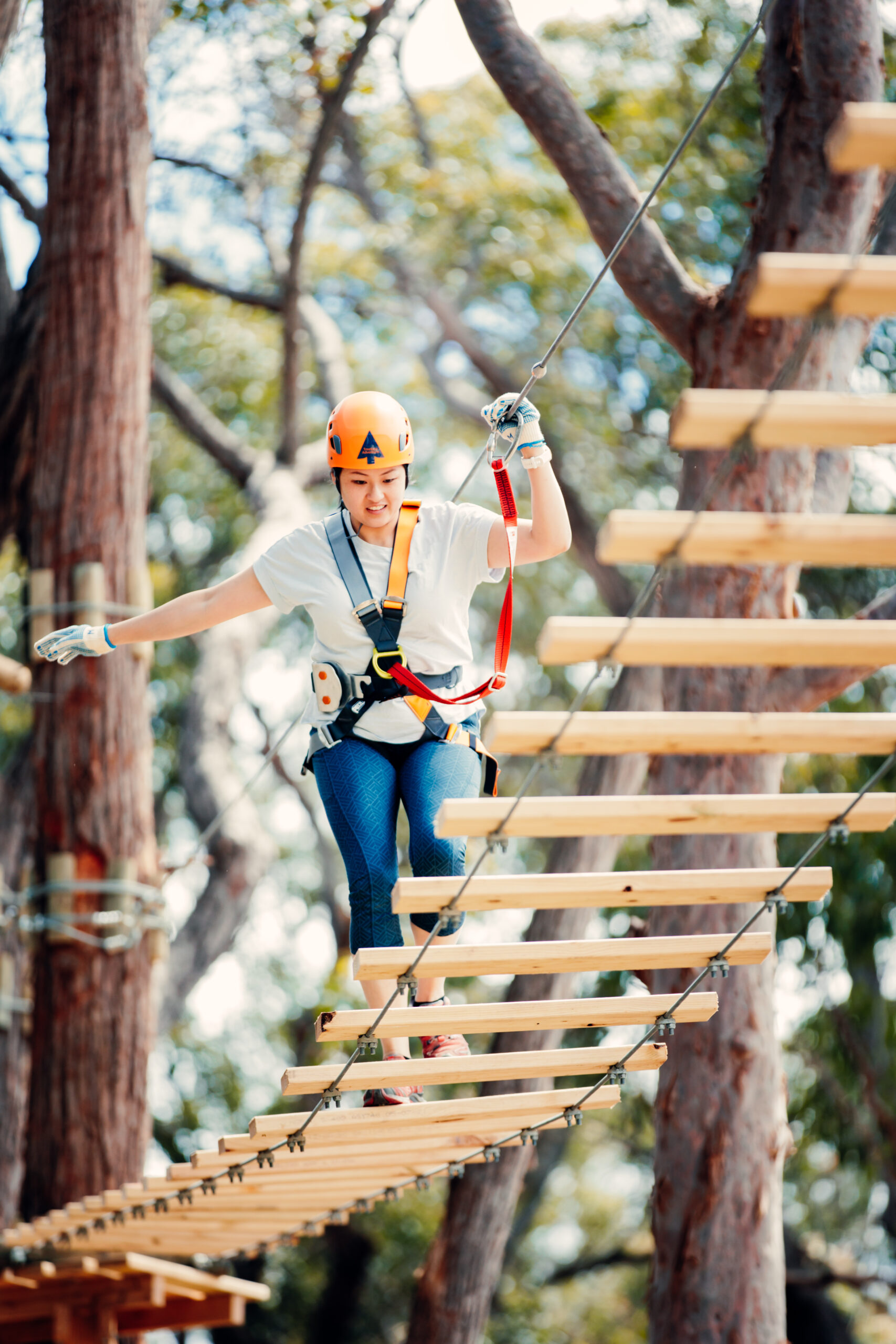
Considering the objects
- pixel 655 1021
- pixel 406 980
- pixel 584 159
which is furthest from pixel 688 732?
pixel 584 159

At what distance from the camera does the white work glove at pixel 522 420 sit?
3123 millimetres

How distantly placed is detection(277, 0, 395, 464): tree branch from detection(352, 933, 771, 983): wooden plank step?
578 centimetres

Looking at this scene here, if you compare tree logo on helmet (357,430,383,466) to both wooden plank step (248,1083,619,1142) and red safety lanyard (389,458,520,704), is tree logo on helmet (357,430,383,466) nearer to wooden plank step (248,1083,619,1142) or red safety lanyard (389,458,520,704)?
red safety lanyard (389,458,520,704)

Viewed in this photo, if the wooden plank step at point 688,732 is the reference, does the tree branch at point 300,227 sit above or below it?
above

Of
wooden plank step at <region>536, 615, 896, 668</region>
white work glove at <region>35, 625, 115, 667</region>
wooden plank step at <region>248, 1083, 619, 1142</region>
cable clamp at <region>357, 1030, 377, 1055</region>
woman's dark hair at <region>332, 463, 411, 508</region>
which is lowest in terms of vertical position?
wooden plank step at <region>248, 1083, 619, 1142</region>

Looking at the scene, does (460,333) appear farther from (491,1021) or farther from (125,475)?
(491,1021)

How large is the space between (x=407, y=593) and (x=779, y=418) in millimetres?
1416

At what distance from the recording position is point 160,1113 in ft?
42.5

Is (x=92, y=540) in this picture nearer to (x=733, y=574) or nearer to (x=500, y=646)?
(x=733, y=574)

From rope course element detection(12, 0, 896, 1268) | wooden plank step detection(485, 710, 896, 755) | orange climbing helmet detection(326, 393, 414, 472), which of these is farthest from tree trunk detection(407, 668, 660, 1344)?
wooden plank step detection(485, 710, 896, 755)

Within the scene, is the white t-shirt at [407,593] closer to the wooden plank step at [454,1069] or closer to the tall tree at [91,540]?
the wooden plank step at [454,1069]

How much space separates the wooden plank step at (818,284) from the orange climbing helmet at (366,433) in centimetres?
143

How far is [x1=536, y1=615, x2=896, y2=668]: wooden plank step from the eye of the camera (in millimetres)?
2299

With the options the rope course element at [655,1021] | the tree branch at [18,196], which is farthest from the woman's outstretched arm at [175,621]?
the tree branch at [18,196]
